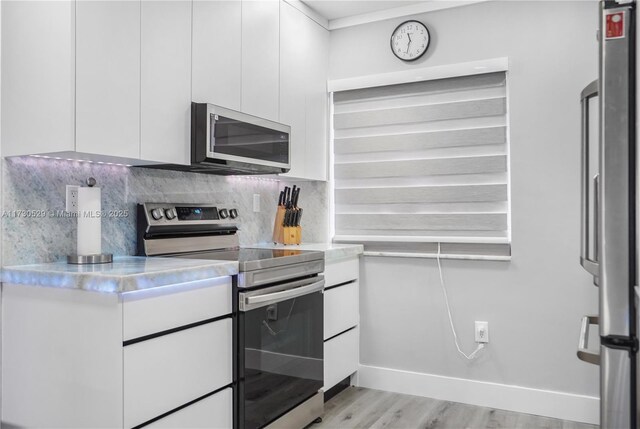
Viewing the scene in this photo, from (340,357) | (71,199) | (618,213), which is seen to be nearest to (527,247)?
(340,357)

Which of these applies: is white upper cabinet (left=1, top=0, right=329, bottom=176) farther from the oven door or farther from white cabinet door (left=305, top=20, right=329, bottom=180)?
the oven door

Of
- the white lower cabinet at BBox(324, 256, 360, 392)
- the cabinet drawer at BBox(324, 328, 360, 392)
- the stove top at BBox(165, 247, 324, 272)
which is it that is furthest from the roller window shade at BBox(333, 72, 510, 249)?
the stove top at BBox(165, 247, 324, 272)

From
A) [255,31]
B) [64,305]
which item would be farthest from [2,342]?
[255,31]

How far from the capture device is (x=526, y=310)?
2955 mm

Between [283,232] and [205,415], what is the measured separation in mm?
1421

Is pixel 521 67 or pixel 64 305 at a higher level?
pixel 521 67

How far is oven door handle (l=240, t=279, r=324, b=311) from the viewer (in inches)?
84.4

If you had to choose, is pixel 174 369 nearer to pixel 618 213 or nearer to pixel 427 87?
pixel 618 213

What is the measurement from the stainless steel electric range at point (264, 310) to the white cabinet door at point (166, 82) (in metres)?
0.38

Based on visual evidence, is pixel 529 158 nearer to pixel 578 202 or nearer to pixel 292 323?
pixel 578 202

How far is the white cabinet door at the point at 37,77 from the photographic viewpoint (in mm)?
1790

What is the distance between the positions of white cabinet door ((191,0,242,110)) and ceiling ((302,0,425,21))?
79 centimetres

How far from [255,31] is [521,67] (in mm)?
1485

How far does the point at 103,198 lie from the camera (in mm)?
2283
